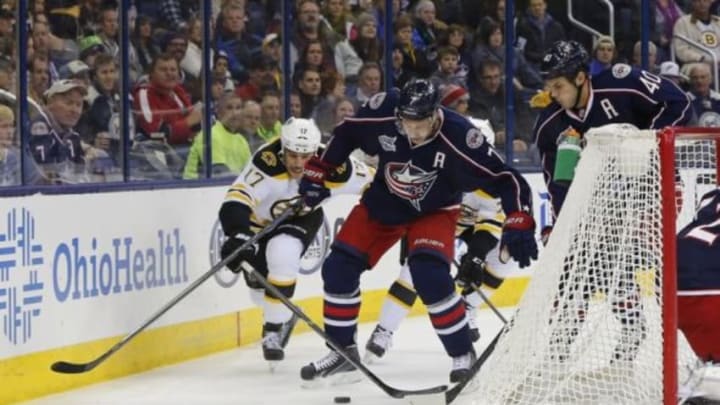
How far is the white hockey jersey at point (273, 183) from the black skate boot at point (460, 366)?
3.27 feet

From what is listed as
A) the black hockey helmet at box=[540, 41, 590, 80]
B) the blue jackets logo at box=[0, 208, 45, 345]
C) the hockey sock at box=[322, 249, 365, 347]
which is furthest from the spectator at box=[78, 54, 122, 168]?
the black hockey helmet at box=[540, 41, 590, 80]

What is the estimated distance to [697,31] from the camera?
33.5 feet

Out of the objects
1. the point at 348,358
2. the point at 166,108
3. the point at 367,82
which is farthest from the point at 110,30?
the point at 367,82

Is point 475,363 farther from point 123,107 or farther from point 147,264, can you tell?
point 123,107

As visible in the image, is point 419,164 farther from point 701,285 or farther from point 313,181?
point 701,285

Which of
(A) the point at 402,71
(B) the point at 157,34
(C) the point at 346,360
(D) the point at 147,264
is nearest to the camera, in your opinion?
(C) the point at 346,360

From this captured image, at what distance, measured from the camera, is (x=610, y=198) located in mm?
4637

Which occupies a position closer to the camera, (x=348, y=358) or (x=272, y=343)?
(x=348, y=358)

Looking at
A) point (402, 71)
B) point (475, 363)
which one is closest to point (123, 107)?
point (475, 363)

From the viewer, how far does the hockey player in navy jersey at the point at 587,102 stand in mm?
5516

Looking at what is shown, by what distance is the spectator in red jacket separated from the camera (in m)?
6.90

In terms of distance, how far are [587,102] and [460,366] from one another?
1.01 metres

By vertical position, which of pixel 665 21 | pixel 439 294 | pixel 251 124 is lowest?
pixel 439 294

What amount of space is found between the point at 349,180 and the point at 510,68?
2.85m
